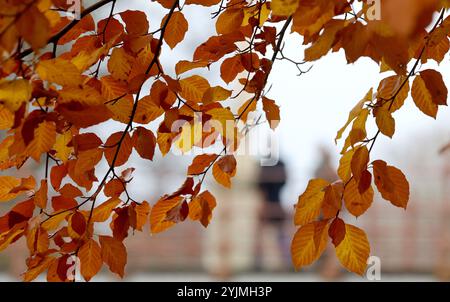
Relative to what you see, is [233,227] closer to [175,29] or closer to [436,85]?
[175,29]

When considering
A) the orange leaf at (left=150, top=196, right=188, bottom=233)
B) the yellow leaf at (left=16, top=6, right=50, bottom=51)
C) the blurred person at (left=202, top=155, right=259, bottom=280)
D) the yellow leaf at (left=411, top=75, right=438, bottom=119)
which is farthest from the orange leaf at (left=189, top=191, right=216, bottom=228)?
the blurred person at (left=202, top=155, right=259, bottom=280)

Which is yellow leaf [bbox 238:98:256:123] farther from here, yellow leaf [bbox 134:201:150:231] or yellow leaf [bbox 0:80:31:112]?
yellow leaf [bbox 0:80:31:112]

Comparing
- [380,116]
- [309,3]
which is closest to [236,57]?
[380,116]

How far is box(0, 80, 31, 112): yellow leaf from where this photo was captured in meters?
0.53

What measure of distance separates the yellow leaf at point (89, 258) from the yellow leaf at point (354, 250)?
27cm

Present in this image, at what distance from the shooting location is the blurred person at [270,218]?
398cm

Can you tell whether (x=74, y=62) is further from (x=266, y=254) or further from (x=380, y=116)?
(x=266, y=254)

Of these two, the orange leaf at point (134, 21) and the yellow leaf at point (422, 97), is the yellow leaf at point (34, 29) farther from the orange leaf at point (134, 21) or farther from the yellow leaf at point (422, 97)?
the yellow leaf at point (422, 97)

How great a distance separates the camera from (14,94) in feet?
1.75

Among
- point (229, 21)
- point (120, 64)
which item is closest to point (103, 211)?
point (120, 64)

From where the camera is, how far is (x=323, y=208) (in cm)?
79

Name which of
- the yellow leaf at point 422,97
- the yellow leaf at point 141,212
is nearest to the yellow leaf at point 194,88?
the yellow leaf at point 141,212

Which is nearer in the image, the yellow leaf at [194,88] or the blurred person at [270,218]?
the yellow leaf at [194,88]

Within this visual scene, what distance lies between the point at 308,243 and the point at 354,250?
5cm
